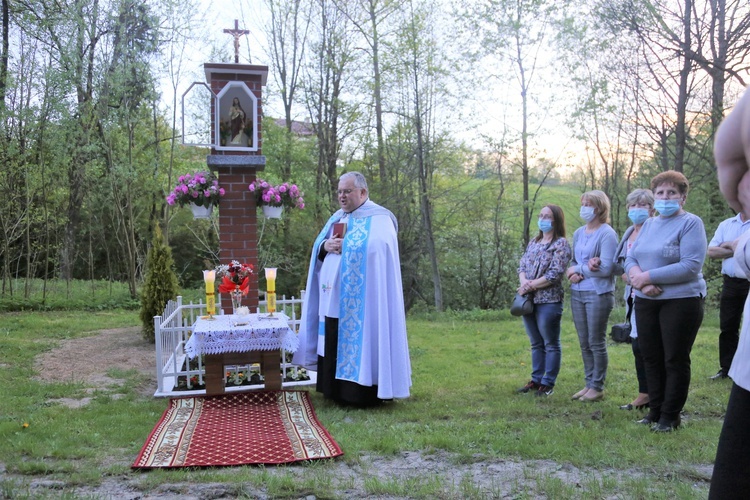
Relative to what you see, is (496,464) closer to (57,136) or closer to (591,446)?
(591,446)

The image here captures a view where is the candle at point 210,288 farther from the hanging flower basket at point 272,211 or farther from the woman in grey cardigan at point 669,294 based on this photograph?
the woman in grey cardigan at point 669,294

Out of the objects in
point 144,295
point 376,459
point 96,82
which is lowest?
point 376,459

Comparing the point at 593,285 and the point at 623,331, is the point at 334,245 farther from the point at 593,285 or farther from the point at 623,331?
the point at 623,331

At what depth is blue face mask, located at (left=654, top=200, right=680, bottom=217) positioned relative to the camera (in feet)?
14.8

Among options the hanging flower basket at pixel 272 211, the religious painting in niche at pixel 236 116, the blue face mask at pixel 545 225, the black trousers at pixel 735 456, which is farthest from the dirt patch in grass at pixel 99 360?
the black trousers at pixel 735 456

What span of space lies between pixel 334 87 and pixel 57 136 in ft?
24.4

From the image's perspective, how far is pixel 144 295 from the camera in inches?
379

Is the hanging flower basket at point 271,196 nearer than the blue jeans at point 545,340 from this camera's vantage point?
No

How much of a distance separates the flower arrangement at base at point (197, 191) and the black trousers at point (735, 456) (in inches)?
239

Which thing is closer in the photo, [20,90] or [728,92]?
[728,92]

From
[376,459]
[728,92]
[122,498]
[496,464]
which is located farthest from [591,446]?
[728,92]

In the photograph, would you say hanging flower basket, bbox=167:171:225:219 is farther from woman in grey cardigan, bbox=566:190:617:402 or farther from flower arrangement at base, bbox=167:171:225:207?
woman in grey cardigan, bbox=566:190:617:402

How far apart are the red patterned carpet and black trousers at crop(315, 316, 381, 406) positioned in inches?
9.9

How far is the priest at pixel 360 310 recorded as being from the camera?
19.2 ft
